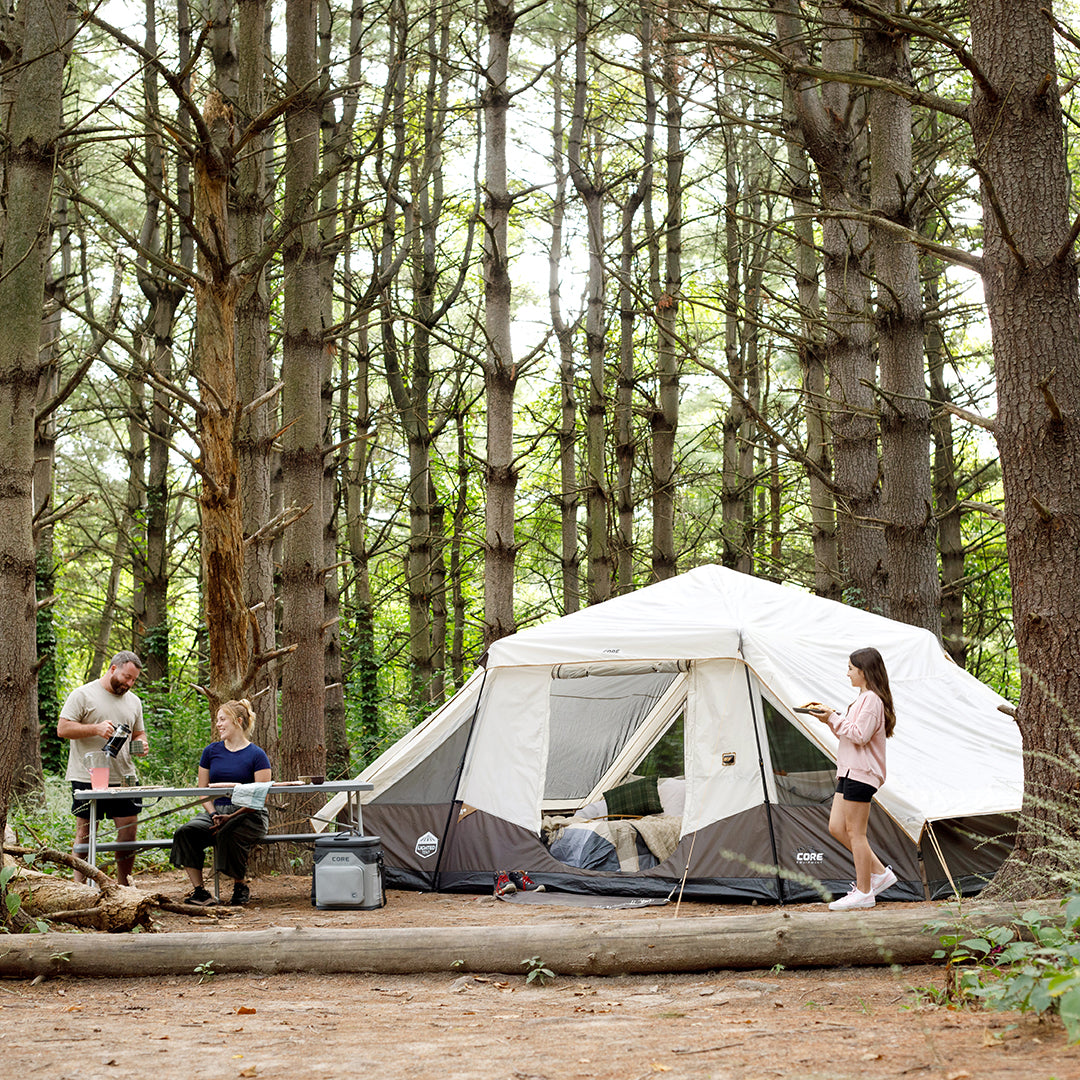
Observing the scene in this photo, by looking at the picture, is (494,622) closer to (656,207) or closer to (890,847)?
(890,847)

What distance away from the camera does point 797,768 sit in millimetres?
7500

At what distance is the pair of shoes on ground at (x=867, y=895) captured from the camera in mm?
6473

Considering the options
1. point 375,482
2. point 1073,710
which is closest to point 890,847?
point 1073,710

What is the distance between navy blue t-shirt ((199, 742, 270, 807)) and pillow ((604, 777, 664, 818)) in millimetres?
3173

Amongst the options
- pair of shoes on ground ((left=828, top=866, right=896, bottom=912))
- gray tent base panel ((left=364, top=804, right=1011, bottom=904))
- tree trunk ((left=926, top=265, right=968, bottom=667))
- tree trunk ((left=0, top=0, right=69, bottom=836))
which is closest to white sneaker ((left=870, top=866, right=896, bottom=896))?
pair of shoes on ground ((left=828, top=866, right=896, bottom=912))

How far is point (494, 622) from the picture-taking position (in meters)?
9.23

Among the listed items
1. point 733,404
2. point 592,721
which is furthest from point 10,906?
point 733,404

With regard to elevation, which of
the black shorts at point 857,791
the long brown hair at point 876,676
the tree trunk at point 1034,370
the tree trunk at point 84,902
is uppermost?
the tree trunk at point 1034,370

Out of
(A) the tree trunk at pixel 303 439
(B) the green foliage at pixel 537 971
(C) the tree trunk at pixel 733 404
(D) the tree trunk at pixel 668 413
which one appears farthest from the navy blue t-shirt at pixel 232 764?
(C) the tree trunk at pixel 733 404

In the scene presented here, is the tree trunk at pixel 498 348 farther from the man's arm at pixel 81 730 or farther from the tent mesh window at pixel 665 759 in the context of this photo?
the man's arm at pixel 81 730

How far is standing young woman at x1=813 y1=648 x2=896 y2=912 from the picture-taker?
6.43 meters

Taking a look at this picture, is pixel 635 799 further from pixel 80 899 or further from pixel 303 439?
pixel 80 899

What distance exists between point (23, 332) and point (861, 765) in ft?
16.4

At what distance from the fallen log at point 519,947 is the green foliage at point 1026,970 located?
284 millimetres
